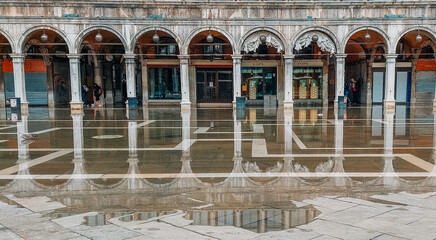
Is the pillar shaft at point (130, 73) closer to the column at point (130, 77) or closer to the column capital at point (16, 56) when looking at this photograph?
the column at point (130, 77)

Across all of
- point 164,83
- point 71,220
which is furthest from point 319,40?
point 71,220

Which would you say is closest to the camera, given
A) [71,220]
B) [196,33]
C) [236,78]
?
[71,220]

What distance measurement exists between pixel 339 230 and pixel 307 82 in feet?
89.6

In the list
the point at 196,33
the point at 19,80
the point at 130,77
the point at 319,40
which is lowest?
the point at 19,80

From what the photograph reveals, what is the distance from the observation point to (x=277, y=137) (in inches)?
469

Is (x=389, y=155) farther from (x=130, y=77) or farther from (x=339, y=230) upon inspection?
(x=130, y=77)

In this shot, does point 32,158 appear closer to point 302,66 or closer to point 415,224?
point 415,224

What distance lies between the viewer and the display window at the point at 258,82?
99.0ft

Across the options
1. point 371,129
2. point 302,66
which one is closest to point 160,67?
point 302,66

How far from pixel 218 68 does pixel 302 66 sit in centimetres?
648

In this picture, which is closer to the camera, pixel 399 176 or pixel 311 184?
pixel 311 184

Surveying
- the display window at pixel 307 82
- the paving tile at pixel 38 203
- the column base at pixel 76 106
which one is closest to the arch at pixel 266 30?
the display window at pixel 307 82

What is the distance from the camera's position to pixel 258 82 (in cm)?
3055

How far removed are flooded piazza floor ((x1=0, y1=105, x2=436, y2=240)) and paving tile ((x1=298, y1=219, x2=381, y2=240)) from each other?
0.01 m
